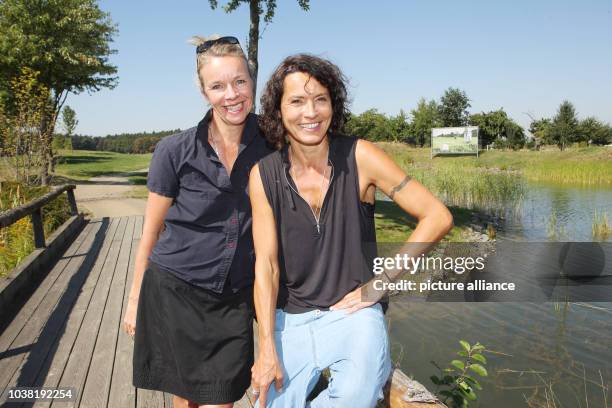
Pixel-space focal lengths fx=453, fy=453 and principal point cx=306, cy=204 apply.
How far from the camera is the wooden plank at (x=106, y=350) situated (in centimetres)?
349

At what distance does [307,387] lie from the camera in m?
2.01

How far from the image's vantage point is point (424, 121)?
208ft

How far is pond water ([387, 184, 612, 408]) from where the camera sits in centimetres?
546

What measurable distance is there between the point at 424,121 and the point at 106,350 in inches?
2493

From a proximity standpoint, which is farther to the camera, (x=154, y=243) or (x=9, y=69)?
(x=9, y=69)

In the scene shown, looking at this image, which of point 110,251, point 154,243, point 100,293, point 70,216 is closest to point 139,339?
point 154,243

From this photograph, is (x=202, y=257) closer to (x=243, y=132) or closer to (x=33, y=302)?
(x=243, y=132)

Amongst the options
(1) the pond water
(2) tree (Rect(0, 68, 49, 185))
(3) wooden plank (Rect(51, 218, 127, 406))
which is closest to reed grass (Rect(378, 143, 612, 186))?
(1) the pond water

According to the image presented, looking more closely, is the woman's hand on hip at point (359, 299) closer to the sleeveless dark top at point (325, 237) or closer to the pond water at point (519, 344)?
the sleeveless dark top at point (325, 237)

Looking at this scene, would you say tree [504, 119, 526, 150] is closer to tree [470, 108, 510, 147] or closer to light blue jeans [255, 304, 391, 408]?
tree [470, 108, 510, 147]

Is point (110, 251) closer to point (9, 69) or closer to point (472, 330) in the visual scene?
point (472, 330)

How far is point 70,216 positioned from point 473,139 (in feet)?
136

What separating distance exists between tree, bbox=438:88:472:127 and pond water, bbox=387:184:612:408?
201 feet

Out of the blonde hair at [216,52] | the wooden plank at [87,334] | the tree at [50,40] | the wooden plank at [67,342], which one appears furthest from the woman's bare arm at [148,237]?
the tree at [50,40]
